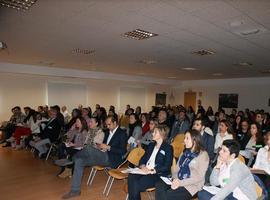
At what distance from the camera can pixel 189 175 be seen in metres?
2.91

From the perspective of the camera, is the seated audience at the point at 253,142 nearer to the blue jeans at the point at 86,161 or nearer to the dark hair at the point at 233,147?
the dark hair at the point at 233,147

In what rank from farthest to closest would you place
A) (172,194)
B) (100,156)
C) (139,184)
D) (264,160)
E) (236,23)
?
(100,156) < (236,23) < (264,160) < (139,184) < (172,194)

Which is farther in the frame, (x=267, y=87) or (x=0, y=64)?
(x=267, y=87)

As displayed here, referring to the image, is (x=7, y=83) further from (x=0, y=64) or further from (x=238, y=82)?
(x=238, y=82)

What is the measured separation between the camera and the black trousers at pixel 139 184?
3.17 metres

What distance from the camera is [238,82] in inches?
528

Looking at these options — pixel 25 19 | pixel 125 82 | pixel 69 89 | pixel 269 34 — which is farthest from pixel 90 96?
pixel 269 34

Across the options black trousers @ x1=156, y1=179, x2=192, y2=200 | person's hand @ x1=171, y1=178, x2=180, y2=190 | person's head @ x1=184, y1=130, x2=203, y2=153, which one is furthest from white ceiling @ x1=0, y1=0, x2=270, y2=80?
black trousers @ x1=156, y1=179, x2=192, y2=200

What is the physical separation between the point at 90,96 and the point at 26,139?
522 centimetres

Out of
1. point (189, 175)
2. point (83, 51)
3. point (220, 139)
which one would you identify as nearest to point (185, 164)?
point (189, 175)

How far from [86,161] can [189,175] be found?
1.91 metres

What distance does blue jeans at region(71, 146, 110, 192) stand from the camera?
13.1ft

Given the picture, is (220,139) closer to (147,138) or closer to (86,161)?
(147,138)

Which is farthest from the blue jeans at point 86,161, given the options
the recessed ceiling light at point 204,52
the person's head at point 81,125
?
the recessed ceiling light at point 204,52
